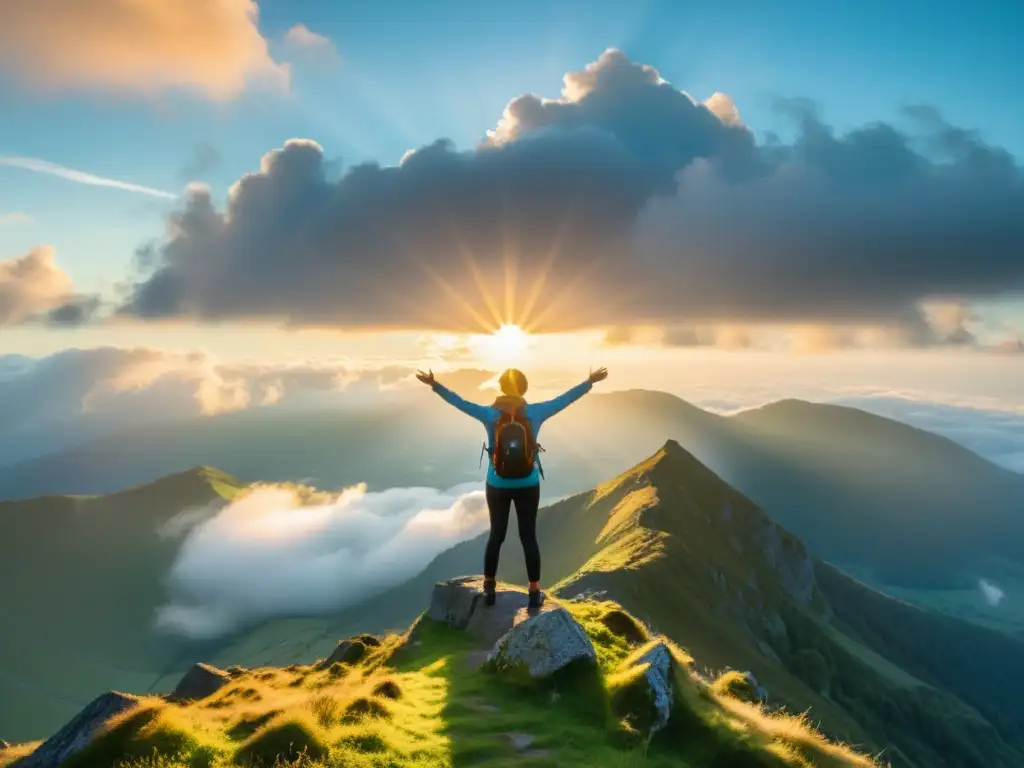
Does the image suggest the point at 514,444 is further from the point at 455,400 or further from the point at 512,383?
the point at 455,400

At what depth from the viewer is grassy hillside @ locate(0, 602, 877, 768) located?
10.7 metres

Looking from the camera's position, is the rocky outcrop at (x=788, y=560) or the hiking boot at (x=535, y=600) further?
the rocky outcrop at (x=788, y=560)

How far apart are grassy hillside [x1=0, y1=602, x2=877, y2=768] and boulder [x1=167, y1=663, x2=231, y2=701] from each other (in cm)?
1367

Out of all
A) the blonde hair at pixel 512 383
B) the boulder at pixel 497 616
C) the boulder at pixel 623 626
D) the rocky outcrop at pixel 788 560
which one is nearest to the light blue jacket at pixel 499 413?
the blonde hair at pixel 512 383

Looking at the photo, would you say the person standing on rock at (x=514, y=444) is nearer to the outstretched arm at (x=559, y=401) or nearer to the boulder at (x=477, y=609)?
the outstretched arm at (x=559, y=401)

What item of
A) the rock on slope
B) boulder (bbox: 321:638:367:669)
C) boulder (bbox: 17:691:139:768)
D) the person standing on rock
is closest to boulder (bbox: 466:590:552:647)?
the rock on slope

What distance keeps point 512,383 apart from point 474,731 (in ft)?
28.0

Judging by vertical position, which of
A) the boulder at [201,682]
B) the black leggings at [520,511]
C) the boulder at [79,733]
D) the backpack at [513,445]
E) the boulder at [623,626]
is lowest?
the boulder at [201,682]

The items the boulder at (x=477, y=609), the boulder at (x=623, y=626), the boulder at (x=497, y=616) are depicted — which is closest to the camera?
the boulder at (x=623, y=626)

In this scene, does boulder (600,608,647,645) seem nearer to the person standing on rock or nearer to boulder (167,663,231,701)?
the person standing on rock

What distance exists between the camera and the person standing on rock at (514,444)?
1672 cm

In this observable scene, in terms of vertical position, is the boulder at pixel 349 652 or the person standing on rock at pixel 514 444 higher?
the person standing on rock at pixel 514 444

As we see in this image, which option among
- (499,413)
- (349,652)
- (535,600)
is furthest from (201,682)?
(499,413)

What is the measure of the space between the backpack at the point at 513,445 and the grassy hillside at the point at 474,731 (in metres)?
5.28
